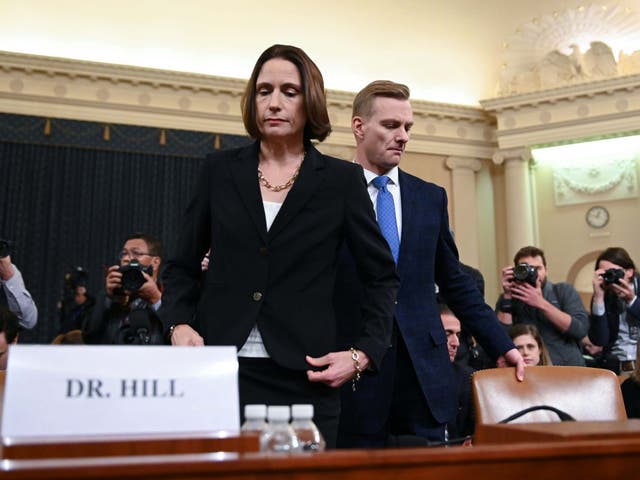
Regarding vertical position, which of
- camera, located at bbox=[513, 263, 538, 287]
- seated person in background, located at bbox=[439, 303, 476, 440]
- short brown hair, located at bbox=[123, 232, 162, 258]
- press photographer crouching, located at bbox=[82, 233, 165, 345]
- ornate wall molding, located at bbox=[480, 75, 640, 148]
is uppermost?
ornate wall molding, located at bbox=[480, 75, 640, 148]

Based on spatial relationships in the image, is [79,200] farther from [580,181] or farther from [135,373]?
A: [135,373]

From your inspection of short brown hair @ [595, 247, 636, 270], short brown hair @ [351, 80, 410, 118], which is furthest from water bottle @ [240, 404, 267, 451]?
short brown hair @ [595, 247, 636, 270]

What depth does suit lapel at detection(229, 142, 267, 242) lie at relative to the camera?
178 centimetres

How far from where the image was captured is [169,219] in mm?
10500

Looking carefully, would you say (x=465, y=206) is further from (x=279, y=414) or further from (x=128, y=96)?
(x=279, y=414)

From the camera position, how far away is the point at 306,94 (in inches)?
71.2

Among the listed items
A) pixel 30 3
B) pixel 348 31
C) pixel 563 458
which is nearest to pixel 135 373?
pixel 563 458

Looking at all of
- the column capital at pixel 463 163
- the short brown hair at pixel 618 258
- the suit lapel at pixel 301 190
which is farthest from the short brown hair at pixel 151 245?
the column capital at pixel 463 163

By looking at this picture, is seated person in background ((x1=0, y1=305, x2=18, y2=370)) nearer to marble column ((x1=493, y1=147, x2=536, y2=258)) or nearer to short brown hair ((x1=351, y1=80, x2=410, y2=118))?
short brown hair ((x1=351, y1=80, x2=410, y2=118))

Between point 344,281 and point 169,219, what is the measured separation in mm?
8385

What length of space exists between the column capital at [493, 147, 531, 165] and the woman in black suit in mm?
9903

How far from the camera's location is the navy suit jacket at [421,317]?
241 cm

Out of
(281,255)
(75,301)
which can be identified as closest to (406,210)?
(281,255)

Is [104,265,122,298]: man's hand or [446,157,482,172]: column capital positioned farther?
[446,157,482,172]: column capital
